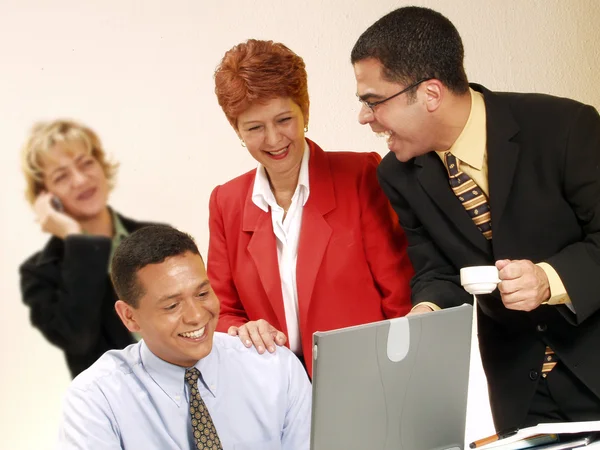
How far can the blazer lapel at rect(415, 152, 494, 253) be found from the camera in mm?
1884

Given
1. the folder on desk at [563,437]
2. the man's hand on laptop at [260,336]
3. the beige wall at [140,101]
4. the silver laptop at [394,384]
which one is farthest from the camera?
the beige wall at [140,101]

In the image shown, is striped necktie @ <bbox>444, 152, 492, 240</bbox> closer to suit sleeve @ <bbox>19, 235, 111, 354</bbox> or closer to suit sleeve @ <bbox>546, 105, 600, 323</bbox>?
suit sleeve @ <bbox>546, 105, 600, 323</bbox>

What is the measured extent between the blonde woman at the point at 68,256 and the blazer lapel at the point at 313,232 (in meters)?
1.31

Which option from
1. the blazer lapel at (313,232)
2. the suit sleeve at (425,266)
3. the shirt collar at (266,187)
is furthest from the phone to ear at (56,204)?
the suit sleeve at (425,266)

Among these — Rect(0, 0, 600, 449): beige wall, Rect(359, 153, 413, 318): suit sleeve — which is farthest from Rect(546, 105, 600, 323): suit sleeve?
Rect(0, 0, 600, 449): beige wall

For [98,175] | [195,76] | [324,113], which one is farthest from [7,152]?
[324,113]

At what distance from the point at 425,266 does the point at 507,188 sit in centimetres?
32

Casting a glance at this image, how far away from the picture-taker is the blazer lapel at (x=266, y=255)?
223cm

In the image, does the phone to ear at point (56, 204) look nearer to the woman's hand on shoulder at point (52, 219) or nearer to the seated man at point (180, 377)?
the woman's hand on shoulder at point (52, 219)

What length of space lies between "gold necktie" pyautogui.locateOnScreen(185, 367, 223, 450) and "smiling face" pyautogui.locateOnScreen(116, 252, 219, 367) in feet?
0.23

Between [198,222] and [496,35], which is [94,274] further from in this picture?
[496,35]

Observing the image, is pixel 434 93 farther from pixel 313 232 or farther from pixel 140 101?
pixel 140 101

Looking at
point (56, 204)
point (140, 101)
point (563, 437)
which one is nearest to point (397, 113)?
point (563, 437)

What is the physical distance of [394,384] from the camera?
1341 mm
